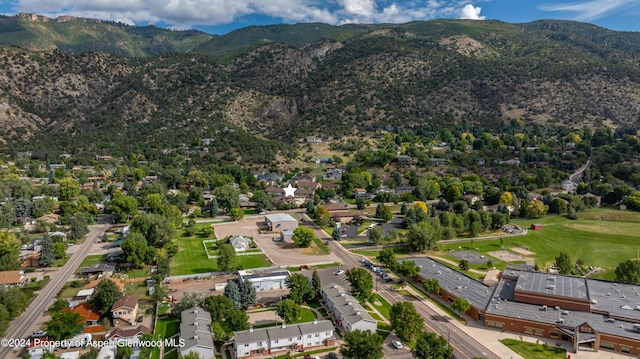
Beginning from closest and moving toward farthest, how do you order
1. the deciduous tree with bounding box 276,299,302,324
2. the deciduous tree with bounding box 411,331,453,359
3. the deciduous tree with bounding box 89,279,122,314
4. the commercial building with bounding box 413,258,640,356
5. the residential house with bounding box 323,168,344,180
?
the deciduous tree with bounding box 411,331,453,359
the commercial building with bounding box 413,258,640,356
the deciduous tree with bounding box 276,299,302,324
the deciduous tree with bounding box 89,279,122,314
the residential house with bounding box 323,168,344,180

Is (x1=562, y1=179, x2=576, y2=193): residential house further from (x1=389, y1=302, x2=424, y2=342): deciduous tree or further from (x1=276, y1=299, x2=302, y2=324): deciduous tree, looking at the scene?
(x1=276, y1=299, x2=302, y2=324): deciduous tree

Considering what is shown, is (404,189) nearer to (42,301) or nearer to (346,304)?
(346,304)

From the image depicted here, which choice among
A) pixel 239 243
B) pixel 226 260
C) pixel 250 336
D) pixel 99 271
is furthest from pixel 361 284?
pixel 99 271

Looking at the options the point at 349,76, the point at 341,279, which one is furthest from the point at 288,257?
the point at 349,76

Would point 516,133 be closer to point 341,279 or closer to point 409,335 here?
point 341,279

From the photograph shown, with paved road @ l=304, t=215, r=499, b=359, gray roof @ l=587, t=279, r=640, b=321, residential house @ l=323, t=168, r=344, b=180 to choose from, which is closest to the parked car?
paved road @ l=304, t=215, r=499, b=359

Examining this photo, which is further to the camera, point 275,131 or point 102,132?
point 275,131
